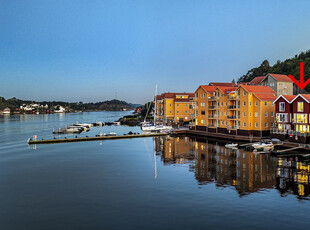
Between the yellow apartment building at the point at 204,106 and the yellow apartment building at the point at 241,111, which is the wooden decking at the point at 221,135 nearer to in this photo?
the yellow apartment building at the point at 241,111

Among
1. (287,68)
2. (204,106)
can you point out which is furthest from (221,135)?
(287,68)

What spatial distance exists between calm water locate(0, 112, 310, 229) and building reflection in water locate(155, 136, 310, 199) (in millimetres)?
108

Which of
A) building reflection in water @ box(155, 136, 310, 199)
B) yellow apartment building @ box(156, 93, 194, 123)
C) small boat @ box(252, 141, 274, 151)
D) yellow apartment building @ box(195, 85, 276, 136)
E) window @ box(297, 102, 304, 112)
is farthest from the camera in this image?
yellow apartment building @ box(156, 93, 194, 123)

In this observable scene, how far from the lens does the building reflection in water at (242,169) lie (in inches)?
1160

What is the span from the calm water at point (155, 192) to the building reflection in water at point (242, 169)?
11cm

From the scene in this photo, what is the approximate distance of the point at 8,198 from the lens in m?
26.5

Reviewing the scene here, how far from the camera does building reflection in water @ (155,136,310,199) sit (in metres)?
29.5

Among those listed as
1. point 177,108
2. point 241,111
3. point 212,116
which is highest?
point 177,108

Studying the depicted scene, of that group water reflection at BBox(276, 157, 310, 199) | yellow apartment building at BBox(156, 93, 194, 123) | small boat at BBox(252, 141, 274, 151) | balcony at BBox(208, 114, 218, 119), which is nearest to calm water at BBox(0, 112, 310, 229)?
water reflection at BBox(276, 157, 310, 199)

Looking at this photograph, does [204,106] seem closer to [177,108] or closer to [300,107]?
[300,107]

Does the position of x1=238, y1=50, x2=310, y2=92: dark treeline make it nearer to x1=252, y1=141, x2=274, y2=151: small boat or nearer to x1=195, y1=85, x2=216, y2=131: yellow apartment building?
x1=195, y1=85, x2=216, y2=131: yellow apartment building

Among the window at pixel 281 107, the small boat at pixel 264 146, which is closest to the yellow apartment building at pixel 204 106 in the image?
the window at pixel 281 107

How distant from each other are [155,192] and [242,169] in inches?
595

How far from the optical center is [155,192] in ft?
91.2
